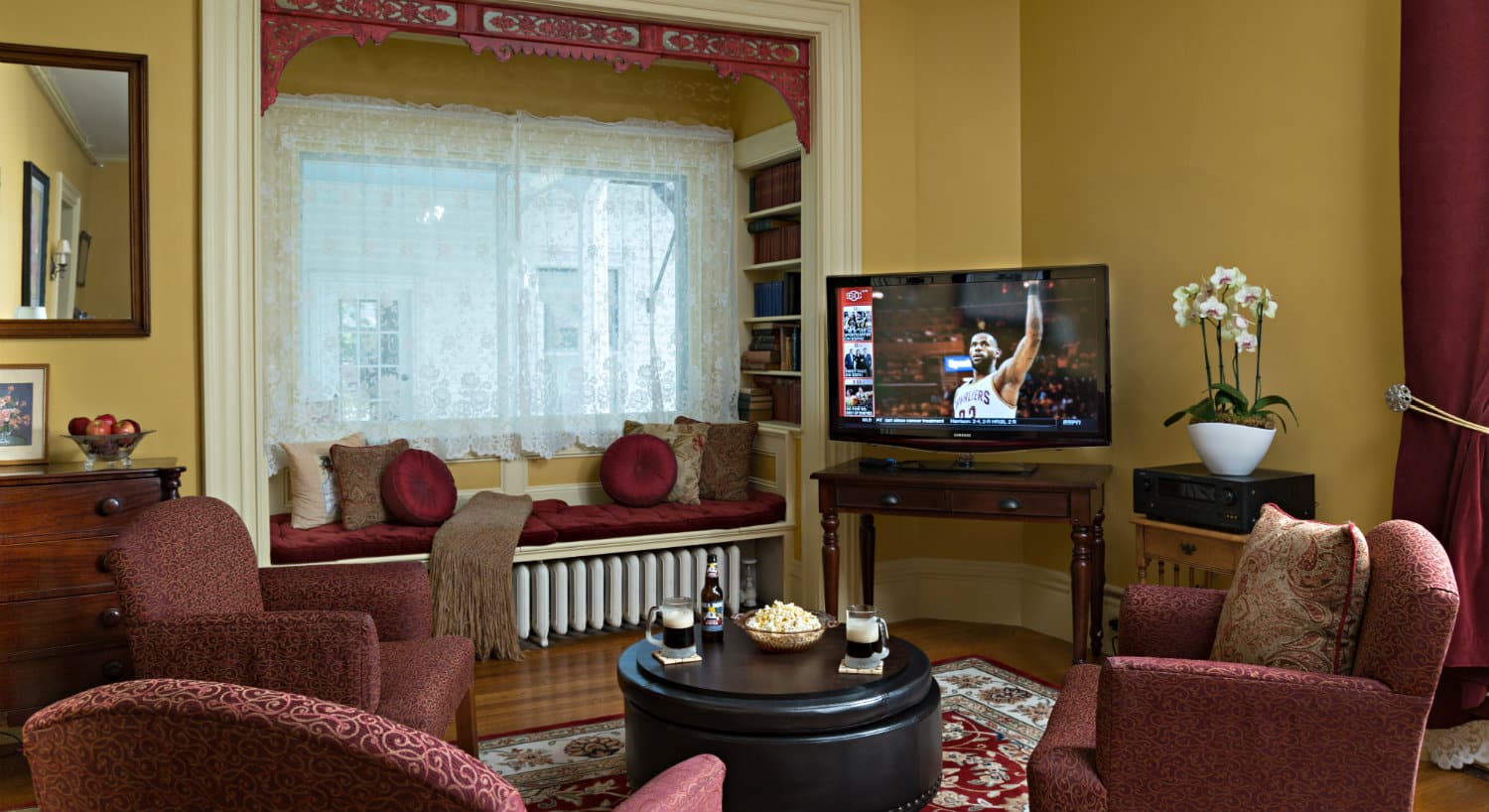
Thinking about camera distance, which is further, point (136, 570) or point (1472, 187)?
point (1472, 187)

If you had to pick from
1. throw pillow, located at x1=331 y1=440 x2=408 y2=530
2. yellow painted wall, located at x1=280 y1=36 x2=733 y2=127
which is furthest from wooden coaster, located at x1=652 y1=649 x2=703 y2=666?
yellow painted wall, located at x1=280 y1=36 x2=733 y2=127

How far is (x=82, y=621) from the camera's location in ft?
11.7

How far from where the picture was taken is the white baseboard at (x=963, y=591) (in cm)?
524

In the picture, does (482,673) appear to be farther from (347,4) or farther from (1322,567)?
(1322,567)

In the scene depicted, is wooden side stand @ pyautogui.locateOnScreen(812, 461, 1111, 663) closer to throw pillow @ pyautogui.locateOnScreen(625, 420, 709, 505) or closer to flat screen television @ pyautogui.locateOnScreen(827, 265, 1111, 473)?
flat screen television @ pyautogui.locateOnScreen(827, 265, 1111, 473)

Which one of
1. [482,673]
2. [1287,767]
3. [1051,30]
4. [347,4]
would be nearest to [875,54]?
[1051,30]

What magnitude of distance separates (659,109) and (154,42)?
276cm

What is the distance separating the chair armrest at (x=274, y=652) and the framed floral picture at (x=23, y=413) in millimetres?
1587

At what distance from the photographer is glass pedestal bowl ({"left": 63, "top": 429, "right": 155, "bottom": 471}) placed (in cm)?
370

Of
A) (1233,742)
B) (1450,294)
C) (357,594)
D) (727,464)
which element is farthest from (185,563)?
(1450,294)

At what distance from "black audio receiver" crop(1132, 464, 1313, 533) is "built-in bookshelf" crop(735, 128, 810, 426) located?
86.3 inches

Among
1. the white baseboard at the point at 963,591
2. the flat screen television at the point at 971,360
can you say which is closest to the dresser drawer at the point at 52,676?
the flat screen television at the point at 971,360

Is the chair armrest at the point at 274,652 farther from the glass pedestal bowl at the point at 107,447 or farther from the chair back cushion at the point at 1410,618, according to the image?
the chair back cushion at the point at 1410,618

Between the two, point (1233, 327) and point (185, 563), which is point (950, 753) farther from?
point (185, 563)
